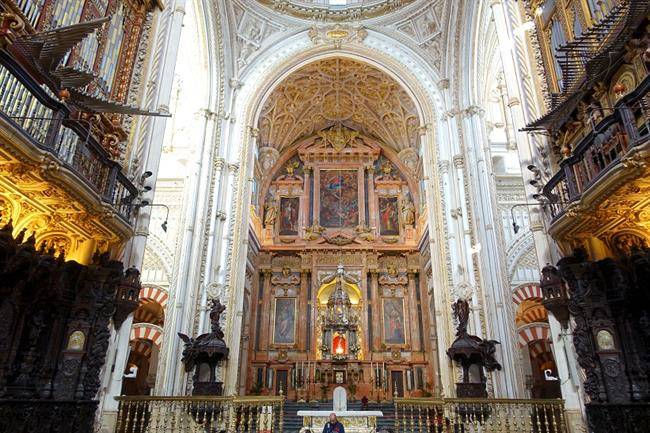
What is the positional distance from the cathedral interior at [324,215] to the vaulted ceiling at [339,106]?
133 millimetres

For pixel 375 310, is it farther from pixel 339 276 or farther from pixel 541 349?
pixel 541 349

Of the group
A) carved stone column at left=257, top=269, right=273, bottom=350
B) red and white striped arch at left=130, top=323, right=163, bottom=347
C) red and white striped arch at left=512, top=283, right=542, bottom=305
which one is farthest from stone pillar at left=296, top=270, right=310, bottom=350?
A: red and white striped arch at left=512, top=283, right=542, bottom=305

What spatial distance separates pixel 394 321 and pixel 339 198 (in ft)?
23.5

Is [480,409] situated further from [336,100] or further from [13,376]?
[336,100]

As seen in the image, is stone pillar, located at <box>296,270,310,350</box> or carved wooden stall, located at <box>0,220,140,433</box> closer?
carved wooden stall, located at <box>0,220,140,433</box>

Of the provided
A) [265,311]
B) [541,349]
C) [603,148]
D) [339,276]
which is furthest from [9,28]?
[541,349]

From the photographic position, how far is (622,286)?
7164 millimetres

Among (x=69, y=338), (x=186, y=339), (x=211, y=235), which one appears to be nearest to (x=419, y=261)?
(x=211, y=235)

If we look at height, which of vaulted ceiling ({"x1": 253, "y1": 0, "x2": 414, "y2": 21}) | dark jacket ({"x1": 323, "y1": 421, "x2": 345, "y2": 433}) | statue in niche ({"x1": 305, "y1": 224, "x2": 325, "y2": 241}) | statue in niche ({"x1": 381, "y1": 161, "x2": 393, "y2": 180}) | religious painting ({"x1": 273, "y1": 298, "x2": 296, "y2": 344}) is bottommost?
dark jacket ({"x1": 323, "y1": 421, "x2": 345, "y2": 433})

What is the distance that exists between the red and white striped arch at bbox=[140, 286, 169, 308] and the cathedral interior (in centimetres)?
9

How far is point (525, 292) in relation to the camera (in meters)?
16.6

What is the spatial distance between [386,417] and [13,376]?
37.0 ft

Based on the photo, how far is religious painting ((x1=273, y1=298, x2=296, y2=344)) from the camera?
21.4 meters

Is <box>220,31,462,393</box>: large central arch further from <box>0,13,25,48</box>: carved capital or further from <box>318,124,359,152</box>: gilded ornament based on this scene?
<box>0,13,25,48</box>: carved capital
